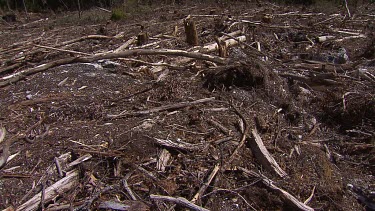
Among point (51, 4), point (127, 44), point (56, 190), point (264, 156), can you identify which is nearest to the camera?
point (56, 190)

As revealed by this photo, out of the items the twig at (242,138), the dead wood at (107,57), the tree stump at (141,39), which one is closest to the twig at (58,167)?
the twig at (242,138)

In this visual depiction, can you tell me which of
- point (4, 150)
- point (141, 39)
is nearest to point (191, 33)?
point (141, 39)

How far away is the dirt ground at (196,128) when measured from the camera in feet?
11.7

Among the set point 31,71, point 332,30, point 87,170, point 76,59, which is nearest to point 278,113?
point 87,170

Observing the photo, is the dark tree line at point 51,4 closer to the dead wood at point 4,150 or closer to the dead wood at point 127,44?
the dead wood at point 127,44

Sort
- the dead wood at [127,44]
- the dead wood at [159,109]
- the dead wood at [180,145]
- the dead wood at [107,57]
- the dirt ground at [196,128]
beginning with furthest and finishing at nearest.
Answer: the dead wood at [127,44]
the dead wood at [107,57]
the dead wood at [159,109]
the dead wood at [180,145]
the dirt ground at [196,128]

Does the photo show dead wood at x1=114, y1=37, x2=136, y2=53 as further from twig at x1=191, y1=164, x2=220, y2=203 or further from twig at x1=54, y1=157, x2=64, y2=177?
twig at x1=191, y1=164, x2=220, y2=203

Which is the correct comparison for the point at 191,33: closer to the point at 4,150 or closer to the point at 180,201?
the point at 4,150

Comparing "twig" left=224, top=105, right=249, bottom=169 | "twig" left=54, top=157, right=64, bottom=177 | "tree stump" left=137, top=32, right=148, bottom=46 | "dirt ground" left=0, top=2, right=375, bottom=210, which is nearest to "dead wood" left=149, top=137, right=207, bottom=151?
"dirt ground" left=0, top=2, right=375, bottom=210

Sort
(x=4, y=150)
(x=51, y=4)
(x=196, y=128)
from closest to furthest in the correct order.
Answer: (x=4, y=150)
(x=196, y=128)
(x=51, y=4)

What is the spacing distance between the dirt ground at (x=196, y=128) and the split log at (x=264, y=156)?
Answer: 0.14ft

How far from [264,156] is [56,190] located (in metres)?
2.03

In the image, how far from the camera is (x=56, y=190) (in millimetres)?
3465

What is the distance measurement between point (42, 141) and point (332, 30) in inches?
294
